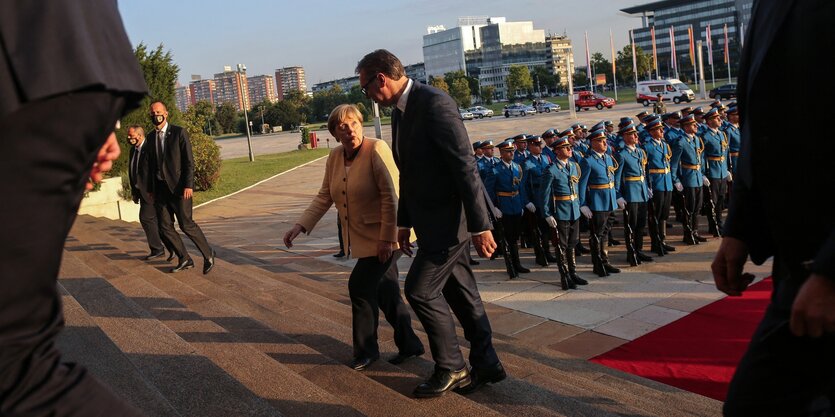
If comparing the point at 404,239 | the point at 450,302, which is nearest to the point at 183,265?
the point at 404,239

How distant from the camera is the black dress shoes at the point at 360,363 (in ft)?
14.0

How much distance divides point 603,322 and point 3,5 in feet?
20.4

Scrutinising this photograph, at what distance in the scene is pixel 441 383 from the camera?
12.3 feet

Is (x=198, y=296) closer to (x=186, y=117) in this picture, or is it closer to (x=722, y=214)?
(x=722, y=214)

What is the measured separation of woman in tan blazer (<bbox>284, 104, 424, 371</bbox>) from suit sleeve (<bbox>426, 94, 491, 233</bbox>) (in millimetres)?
733

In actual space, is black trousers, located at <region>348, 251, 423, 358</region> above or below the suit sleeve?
below

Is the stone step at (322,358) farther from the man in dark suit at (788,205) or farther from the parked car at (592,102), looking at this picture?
the parked car at (592,102)

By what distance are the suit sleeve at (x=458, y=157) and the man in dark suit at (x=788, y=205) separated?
1.97 meters

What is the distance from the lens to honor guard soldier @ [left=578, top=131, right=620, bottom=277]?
352 inches

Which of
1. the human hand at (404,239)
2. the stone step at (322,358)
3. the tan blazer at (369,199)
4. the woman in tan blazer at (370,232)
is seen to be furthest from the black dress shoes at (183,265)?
the human hand at (404,239)

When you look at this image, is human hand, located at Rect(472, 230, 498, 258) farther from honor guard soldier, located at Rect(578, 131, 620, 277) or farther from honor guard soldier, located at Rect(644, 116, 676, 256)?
honor guard soldier, located at Rect(644, 116, 676, 256)

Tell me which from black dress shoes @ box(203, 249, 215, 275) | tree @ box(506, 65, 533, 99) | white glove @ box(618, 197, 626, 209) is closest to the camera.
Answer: black dress shoes @ box(203, 249, 215, 275)

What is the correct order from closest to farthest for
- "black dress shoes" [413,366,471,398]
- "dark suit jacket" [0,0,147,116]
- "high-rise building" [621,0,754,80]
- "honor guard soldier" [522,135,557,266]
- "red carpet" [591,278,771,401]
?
"dark suit jacket" [0,0,147,116], "black dress shoes" [413,366,471,398], "red carpet" [591,278,771,401], "honor guard soldier" [522,135,557,266], "high-rise building" [621,0,754,80]

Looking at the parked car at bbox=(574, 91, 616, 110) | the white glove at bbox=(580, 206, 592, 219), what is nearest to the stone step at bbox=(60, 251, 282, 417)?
the white glove at bbox=(580, 206, 592, 219)
